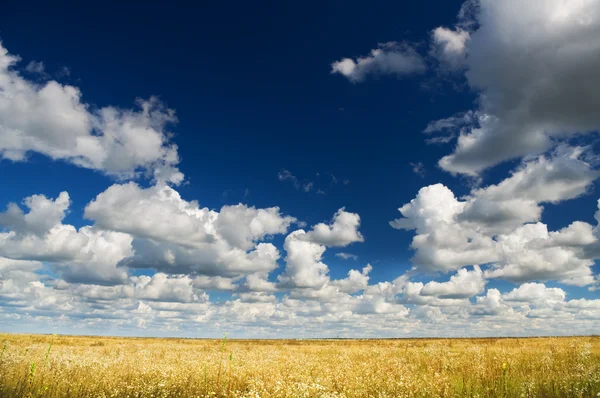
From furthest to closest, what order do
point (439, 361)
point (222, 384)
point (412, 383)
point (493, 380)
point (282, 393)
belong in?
point (439, 361) < point (222, 384) < point (493, 380) < point (412, 383) < point (282, 393)

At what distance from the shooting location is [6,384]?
409 inches

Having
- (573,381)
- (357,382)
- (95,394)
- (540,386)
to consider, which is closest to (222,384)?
(95,394)

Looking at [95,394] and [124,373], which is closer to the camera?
[95,394]

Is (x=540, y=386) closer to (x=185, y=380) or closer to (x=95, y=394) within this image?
(x=185, y=380)

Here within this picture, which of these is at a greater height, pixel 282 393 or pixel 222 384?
pixel 282 393

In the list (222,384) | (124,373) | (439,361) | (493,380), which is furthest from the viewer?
(439,361)

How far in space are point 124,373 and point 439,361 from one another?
490 inches

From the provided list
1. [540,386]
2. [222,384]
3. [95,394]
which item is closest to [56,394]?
[95,394]

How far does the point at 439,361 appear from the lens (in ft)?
49.5

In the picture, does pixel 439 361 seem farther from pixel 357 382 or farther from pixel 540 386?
pixel 357 382

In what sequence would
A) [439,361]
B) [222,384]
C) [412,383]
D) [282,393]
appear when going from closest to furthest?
[282,393], [412,383], [222,384], [439,361]

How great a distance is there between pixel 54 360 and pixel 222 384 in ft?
30.0

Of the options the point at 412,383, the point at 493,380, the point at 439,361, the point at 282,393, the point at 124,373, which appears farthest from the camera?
the point at 439,361

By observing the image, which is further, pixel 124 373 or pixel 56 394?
pixel 124 373
